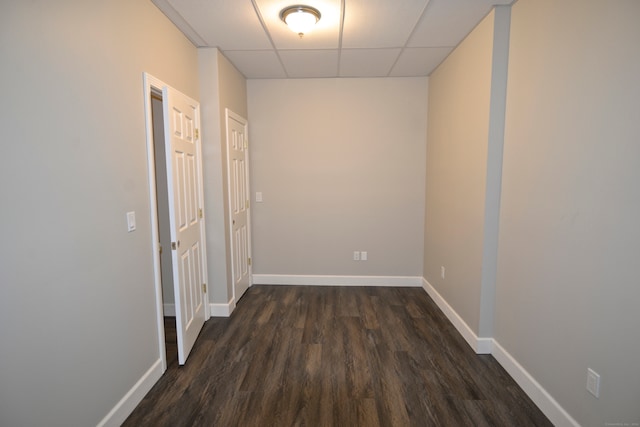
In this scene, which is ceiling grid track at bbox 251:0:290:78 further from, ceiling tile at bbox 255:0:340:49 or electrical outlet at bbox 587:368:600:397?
electrical outlet at bbox 587:368:600:397

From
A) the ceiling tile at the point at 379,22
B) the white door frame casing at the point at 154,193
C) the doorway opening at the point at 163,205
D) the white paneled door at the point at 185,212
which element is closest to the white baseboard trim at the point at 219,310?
the white paneled door at the point at 185,212

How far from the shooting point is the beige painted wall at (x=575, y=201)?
1.40 meters

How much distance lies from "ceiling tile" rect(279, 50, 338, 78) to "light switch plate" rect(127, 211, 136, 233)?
6.95ft

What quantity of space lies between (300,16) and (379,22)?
0.65 metres

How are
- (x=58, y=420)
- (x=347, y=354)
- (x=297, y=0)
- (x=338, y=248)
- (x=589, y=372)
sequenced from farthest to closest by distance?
1. (x=338, y=248)
2. (x=347, y=354)
3. (x=297, y=0)
4. (x=589, y=372)
5. (x=58, y=420)

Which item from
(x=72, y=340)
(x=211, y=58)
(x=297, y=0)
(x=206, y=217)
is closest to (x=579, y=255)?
(x=297, y=0)

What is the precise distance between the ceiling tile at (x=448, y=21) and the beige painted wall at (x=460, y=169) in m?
0.09

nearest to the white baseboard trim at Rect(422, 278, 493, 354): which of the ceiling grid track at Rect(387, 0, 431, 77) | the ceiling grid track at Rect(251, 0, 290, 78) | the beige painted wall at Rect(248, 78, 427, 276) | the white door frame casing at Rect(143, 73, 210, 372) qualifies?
the beige painted wall at Rect(248, 78, 427, 276)

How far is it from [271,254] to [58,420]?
285 centimetres

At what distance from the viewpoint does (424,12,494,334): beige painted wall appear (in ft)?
8.18

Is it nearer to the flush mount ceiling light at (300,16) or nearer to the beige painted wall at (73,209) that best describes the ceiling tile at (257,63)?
the flush mount ceiling light at (300,16)

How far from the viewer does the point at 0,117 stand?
Result: 1.17m

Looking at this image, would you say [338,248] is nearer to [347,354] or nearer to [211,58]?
[347,354]

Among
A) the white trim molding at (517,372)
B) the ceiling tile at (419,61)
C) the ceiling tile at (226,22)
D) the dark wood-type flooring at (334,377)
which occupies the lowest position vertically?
the dark wood-type flooring at (334,377)
